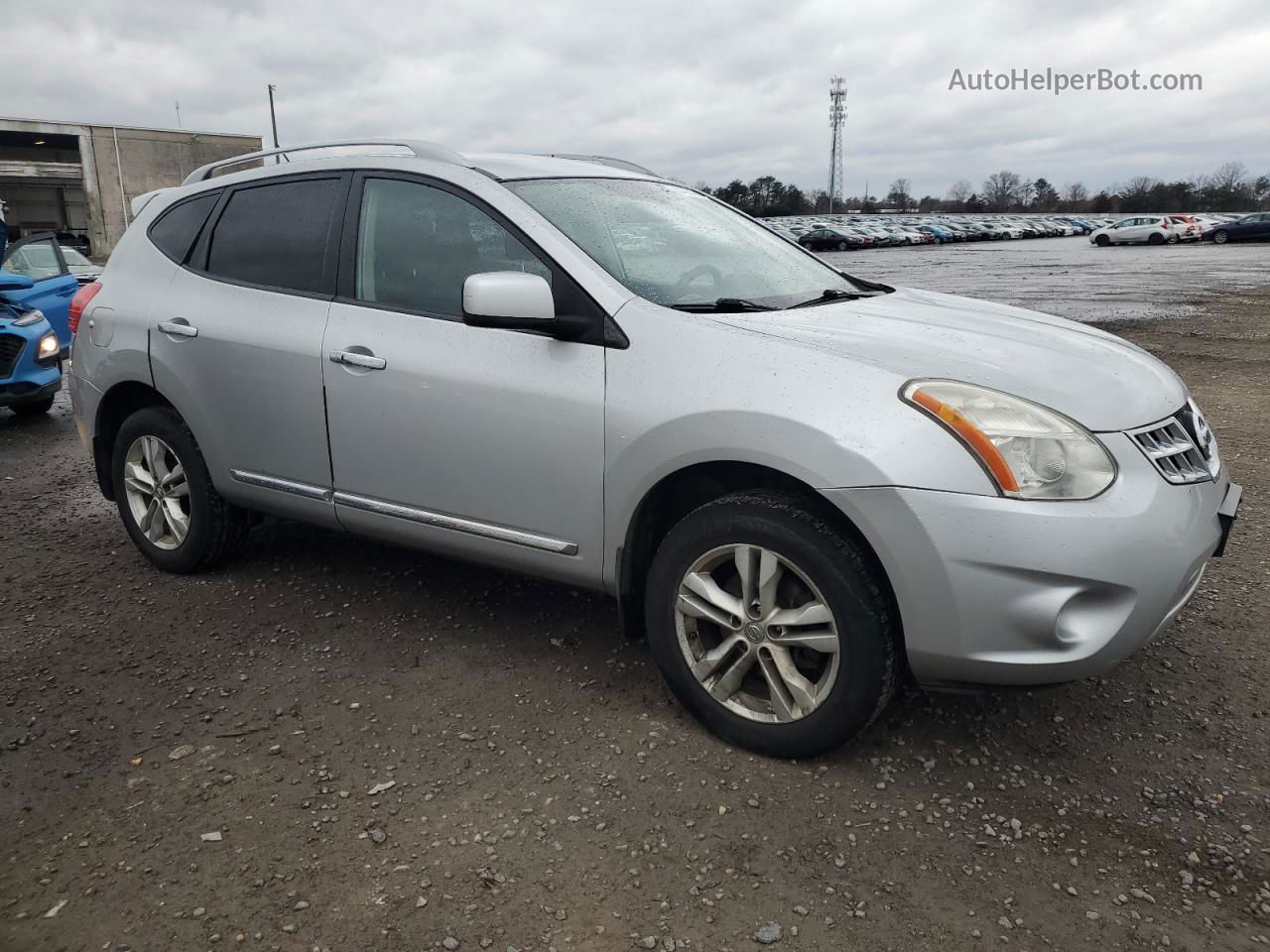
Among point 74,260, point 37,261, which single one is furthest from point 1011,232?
point 37,261

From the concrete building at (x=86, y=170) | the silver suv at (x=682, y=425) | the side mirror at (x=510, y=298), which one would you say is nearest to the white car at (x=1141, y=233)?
the concrete building at (x=86, y=170)

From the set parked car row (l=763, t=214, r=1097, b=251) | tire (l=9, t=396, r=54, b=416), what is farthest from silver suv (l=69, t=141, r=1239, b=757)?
parked car row (l=763, t=214, r=1097, b=251)

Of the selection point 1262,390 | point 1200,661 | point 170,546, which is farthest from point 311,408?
point 1262,390

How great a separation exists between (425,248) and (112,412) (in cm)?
201

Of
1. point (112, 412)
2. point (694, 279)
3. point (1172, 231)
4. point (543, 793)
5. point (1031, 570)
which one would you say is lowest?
point (543, 793)

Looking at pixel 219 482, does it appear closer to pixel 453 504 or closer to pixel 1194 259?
pixel 453 504

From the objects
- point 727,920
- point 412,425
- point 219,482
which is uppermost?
point 412,425

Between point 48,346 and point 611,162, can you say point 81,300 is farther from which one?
point 48,346

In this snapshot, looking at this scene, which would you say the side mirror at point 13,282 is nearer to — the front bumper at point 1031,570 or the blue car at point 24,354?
the blue car at point 24,354

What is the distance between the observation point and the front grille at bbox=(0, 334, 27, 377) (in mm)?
7906

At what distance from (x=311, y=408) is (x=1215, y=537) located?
2.98 m

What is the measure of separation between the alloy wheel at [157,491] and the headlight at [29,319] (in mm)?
4627

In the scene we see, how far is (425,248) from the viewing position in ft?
11.5

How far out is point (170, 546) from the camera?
4.40 meters
